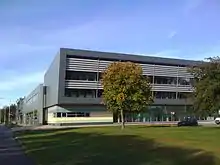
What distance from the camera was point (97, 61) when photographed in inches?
3725

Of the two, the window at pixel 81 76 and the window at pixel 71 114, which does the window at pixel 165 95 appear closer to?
the window at pixel 81 76

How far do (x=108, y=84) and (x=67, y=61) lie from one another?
1473 inches

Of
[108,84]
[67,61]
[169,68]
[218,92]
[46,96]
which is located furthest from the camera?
[46,96]

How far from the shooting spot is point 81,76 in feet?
306

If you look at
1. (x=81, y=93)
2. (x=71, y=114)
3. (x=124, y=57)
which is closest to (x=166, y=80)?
(x=124, y=57)

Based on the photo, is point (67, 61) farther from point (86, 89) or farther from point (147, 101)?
point (147, 101)

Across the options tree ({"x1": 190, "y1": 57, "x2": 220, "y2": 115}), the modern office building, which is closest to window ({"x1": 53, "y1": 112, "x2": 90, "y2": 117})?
the modern office building

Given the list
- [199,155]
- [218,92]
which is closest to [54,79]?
[218,92]

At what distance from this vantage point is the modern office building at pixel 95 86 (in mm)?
90956

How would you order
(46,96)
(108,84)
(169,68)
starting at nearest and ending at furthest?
(108,84) → (169,68) → (46,96)

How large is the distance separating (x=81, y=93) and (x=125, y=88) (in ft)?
130

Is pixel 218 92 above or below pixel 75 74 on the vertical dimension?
below

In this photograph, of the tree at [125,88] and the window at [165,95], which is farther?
the window at [165,95]

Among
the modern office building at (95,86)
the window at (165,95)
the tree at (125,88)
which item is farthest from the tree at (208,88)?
the window at (165,95)
